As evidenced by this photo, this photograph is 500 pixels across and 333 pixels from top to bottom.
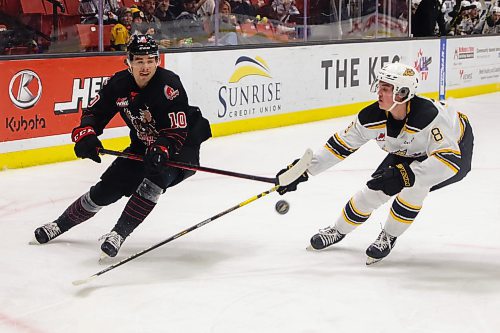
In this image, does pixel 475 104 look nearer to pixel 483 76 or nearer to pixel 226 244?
pixel 483 76

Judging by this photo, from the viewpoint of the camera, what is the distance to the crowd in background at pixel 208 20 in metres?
6.19

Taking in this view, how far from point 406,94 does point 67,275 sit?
151 centimetres

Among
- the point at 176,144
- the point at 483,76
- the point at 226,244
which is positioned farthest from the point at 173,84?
the point at 483,76

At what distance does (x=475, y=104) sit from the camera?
9.77 metres

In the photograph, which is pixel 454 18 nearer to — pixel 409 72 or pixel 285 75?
pixel 285 75

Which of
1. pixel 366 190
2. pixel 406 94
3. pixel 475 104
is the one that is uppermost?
pixel 406 94

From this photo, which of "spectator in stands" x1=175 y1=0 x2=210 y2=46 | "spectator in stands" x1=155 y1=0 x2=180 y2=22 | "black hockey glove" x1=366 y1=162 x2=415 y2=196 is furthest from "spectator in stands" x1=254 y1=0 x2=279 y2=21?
"black hockey glove" x1=366 y1=162 x2=415 y2=196

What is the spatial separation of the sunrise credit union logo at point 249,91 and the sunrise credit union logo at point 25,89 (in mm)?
1807

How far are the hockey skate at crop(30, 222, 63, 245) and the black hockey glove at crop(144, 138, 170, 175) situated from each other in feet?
2.21

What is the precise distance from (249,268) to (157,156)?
0.59m

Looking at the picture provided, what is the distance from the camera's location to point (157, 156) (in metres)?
3.45

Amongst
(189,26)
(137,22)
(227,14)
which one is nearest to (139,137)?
(137,22)

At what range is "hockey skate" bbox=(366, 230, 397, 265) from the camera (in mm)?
3580

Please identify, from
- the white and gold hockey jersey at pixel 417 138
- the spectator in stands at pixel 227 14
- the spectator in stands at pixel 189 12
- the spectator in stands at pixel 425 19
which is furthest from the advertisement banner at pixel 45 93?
the spectator in stands at pixel 425 19
